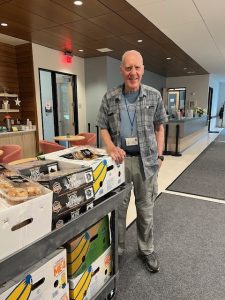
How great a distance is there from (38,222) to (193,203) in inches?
107

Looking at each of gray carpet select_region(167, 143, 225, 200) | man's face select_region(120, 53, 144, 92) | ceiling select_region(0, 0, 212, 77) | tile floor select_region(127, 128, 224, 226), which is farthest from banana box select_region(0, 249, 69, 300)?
ceiling select_region(0, 0, 212, 77)

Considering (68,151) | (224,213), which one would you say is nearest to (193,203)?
(224,213)

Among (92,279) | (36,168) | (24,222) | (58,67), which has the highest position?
(58,67)

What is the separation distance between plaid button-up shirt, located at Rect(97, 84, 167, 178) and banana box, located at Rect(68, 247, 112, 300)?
2.24 ft

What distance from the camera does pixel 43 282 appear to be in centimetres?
109

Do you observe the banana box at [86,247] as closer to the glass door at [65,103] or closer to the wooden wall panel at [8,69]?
the wooden wall panel at [8,69]

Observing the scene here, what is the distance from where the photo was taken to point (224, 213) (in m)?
2.89

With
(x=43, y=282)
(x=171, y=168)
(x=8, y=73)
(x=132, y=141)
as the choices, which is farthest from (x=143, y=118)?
(x=8, y=73)

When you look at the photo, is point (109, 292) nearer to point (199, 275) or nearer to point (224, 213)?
point (199, 275)

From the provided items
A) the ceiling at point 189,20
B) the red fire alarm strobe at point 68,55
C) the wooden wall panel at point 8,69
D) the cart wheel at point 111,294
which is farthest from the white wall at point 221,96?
the cart wheel at point 111,294

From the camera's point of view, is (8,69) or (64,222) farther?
(8,69)

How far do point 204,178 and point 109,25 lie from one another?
10.9ft

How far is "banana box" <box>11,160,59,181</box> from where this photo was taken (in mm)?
1201

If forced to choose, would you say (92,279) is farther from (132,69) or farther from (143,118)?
(132,69)
